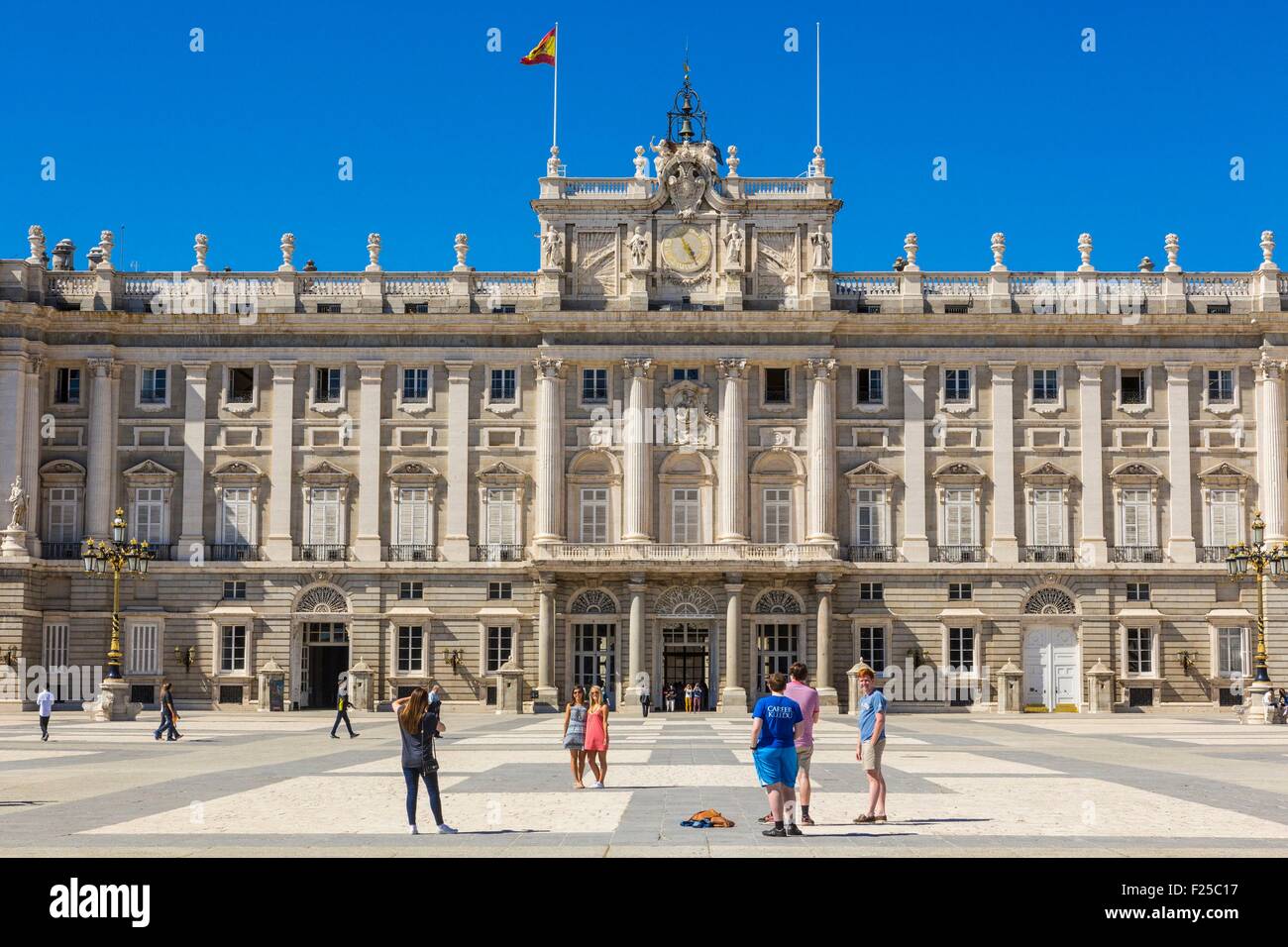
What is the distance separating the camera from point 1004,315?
6159cm

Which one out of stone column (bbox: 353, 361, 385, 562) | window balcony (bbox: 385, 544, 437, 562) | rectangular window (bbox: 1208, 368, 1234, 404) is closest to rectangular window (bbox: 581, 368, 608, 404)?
stone column (bbox: 353, 361, 385, 562)

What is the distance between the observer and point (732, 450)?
60906 mm

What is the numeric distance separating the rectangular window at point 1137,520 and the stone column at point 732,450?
48.2 feet

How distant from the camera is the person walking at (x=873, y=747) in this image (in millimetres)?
19469

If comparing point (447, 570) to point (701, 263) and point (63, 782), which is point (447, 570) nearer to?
point (701, 263)

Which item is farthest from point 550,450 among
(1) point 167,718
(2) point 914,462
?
(1) point 167,718

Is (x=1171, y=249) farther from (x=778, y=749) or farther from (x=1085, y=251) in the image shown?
(x=778, y=749)

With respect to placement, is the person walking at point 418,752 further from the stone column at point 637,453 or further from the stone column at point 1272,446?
the stone column at point 1272,446

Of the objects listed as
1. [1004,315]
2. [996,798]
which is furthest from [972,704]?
[996,798]

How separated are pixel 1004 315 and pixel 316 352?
26.7 m

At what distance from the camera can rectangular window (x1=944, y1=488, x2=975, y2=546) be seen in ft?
202

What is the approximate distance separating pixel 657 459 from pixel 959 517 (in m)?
11.9

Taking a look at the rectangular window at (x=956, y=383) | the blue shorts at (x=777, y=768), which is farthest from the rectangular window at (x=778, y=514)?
the blue shorts at (x=777, y=768)
